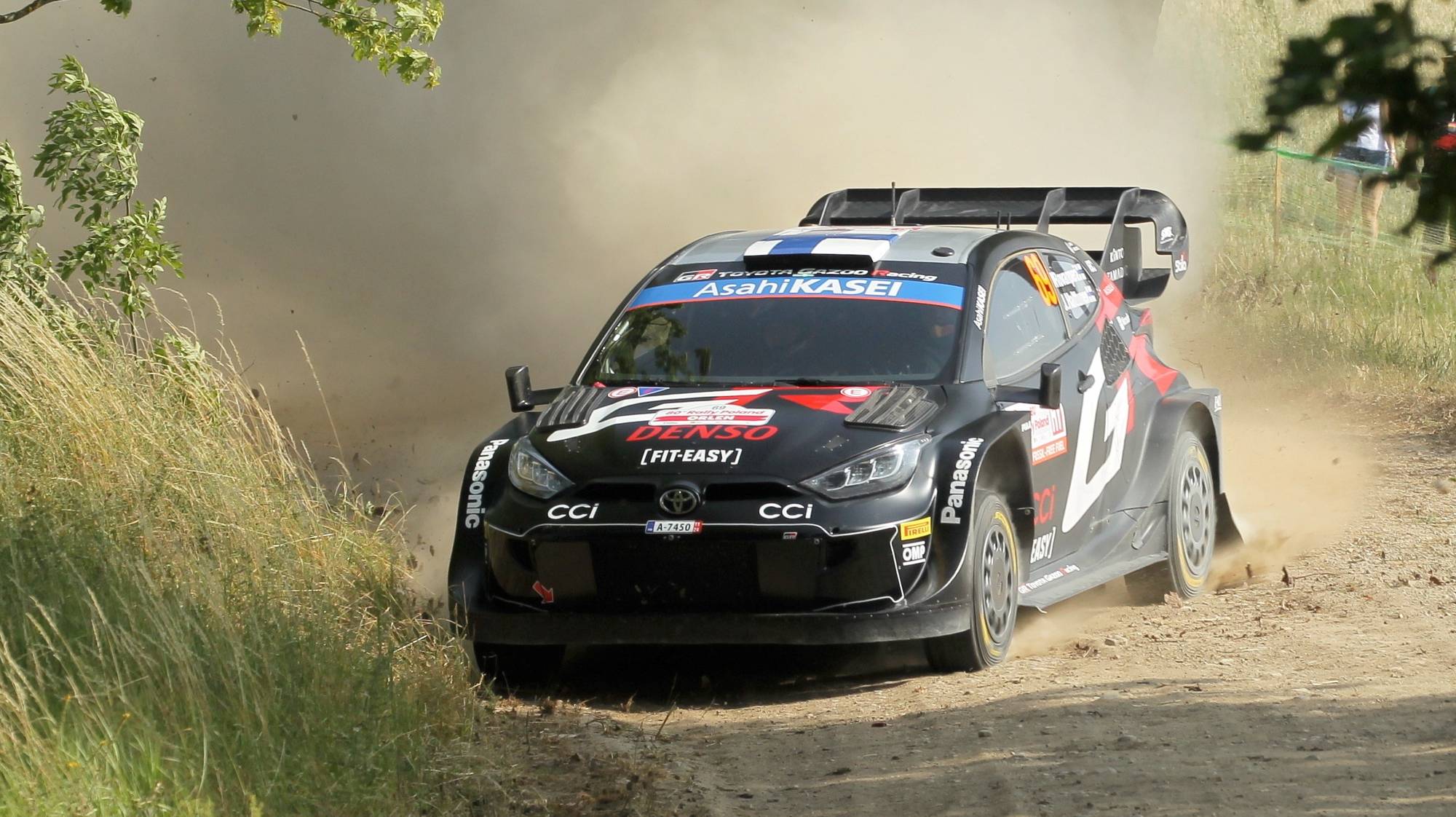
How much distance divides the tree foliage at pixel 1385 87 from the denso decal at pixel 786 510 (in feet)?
10.5

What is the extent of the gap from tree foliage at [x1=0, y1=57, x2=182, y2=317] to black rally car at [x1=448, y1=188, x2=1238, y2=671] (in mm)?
2429

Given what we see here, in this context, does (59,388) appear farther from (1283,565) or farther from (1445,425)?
(1445,425)

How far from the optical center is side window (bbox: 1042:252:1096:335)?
786 cm

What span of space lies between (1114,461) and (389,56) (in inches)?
159

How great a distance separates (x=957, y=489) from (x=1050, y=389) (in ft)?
2.52

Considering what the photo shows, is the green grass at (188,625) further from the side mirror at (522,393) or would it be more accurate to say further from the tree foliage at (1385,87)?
the tree foliage at (1385,87)

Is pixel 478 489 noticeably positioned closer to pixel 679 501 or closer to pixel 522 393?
pixel 522 393

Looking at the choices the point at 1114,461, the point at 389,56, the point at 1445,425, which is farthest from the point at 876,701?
the point at 1445,425

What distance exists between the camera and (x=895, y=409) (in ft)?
21.7

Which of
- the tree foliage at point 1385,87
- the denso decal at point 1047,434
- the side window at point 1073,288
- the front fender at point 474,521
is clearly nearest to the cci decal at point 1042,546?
the denso decal at point 1047,434

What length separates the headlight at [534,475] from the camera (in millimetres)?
6422

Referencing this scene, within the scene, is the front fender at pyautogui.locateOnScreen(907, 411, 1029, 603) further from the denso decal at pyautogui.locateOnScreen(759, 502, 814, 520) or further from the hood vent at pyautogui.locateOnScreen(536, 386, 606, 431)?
the hood vent at pyautogui.locateOnScreen(536, 386, 606, 431)

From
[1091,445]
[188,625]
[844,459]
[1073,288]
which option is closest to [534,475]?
[844,459]

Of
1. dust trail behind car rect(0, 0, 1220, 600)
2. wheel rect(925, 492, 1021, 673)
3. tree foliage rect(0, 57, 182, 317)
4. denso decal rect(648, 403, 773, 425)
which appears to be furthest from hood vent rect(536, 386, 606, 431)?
dust trail behind car rect(0, 0, 1220, 600)
